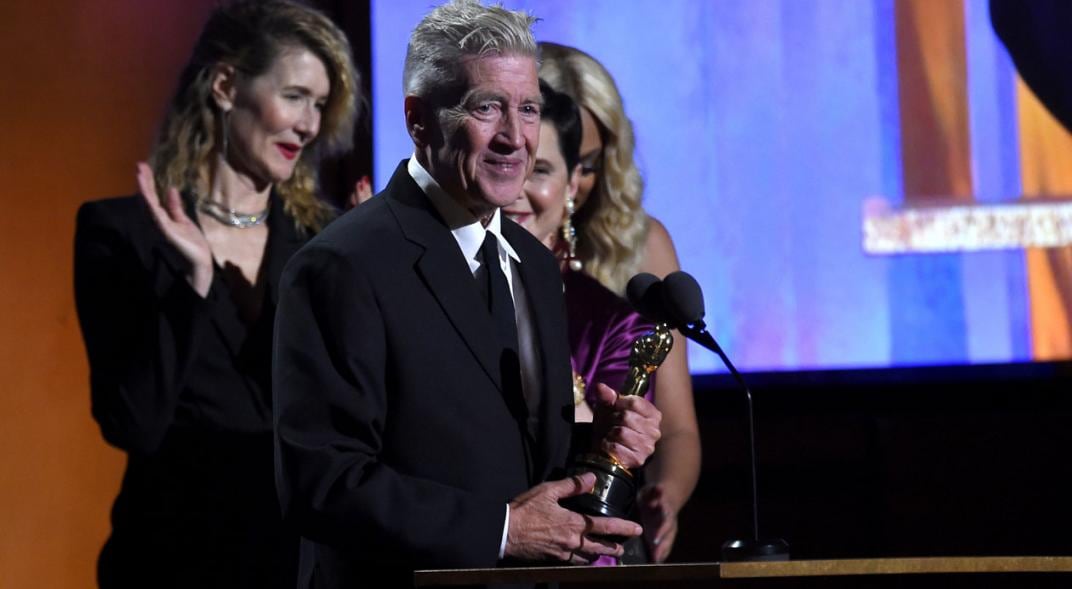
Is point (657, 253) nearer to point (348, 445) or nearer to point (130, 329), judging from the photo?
point (130, 329)

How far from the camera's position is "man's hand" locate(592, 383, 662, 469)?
5.78ft

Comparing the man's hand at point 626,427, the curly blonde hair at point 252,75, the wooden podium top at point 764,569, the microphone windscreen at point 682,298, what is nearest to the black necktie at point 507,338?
the man's hand at point 626,427

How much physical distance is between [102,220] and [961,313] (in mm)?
2048

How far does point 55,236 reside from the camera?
382 centimetres

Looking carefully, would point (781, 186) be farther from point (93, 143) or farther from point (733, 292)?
point (93, 143)

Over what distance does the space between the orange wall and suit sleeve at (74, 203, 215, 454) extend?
1.18 metres

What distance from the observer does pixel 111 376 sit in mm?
2592

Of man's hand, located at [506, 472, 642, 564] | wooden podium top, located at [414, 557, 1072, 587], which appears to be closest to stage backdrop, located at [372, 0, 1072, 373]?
man's hand, located at [506, 472, 642, 564]

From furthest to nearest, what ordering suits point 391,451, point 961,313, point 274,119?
point 961,313 < point 274,119 < point 391,451

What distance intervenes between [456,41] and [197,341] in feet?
3.12

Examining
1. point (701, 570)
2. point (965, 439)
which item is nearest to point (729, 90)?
point (965, 439)

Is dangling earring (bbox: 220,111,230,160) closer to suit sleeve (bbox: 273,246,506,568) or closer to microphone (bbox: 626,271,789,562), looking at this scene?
suit sleeve (bbox: 273,246,506,568)

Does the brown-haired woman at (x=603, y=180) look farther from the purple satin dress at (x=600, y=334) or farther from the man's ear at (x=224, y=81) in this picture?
the man's ear at (x=224, y=81)

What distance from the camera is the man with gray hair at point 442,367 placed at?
1673 mm
